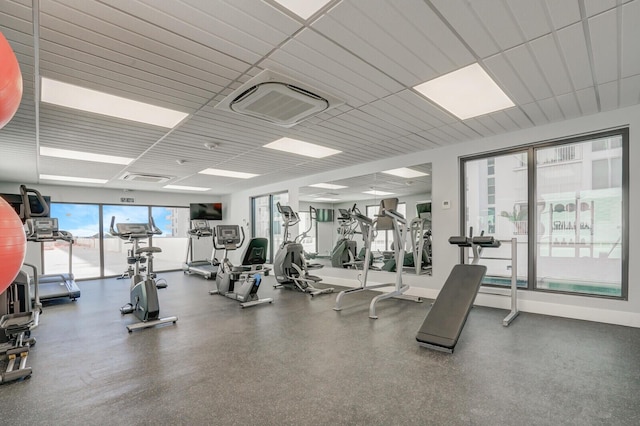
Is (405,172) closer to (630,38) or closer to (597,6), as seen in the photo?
(630,38)

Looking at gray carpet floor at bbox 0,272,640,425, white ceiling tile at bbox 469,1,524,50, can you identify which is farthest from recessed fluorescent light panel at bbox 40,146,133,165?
white ceiling tile at bbox 469,1,524,50

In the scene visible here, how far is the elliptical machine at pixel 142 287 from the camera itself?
390 centimetres

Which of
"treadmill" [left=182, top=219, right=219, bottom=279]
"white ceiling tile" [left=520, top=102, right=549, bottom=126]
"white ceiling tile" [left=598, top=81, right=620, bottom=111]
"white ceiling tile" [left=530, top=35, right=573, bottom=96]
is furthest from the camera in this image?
"treadmill" [left=182, top=219, right=219, bottom=279]

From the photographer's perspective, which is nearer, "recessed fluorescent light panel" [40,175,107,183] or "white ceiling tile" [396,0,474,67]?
"white ceiling tile" [396,0,474,67]

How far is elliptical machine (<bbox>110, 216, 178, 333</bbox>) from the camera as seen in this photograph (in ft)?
12.8

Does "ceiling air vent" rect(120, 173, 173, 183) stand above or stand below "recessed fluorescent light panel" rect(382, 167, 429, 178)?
above

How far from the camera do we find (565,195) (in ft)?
13.7

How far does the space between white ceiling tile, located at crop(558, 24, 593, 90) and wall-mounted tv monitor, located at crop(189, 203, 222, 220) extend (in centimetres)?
966

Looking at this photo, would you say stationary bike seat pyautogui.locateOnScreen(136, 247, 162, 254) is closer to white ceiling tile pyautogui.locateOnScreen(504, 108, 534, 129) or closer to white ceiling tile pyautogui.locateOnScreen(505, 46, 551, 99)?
white ceiling tile pyautogui.locateOnScreen(505, 46, 551, 99)

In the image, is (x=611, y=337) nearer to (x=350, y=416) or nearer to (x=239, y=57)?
(x=350, y=416)

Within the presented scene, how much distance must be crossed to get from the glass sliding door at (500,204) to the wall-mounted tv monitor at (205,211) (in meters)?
8.15

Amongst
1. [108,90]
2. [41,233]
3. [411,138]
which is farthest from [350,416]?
[41,233]

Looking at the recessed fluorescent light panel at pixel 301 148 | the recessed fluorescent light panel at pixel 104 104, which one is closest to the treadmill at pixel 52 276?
the recessed fluorescent light panel at pixel 104 104

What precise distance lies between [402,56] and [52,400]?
3696mm
